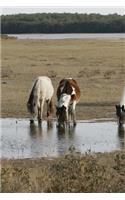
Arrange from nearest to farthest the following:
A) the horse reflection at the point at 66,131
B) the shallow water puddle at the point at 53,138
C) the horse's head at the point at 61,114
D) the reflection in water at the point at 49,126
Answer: the shallow water puddle at the point at 53,138
the horse reflection at the point at 66,131
the reflection in water at the point at 49,126
the horse's head at the point at 61,114

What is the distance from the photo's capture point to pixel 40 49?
45094 millimetres

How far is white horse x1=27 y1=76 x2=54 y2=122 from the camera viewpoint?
56.3 feet

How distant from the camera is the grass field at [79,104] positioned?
9.41 m

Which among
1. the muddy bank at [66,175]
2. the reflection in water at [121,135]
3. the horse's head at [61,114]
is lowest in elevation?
the reflection in water at [121,135]

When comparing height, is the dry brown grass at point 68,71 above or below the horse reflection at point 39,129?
below

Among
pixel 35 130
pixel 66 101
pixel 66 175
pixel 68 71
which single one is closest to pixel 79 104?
pixel 66 101

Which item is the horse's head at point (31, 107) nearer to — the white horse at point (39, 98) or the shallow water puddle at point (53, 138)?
the white horse at point (39, 98)

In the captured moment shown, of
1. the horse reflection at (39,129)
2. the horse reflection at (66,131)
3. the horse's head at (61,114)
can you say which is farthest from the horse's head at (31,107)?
the horse reflection at (66,131)

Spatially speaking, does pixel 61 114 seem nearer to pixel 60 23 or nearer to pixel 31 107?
pixel 31 107

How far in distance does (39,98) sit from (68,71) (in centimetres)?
1276

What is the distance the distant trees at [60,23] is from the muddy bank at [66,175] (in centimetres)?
4000

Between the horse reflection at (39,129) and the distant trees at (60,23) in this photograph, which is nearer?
the horse reflection at (39,129)

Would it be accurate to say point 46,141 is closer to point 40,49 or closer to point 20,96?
point 20,96

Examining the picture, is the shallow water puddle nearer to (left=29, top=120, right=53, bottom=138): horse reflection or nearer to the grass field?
(left=29, top=120, right=53, bottom=138): horse reflection
